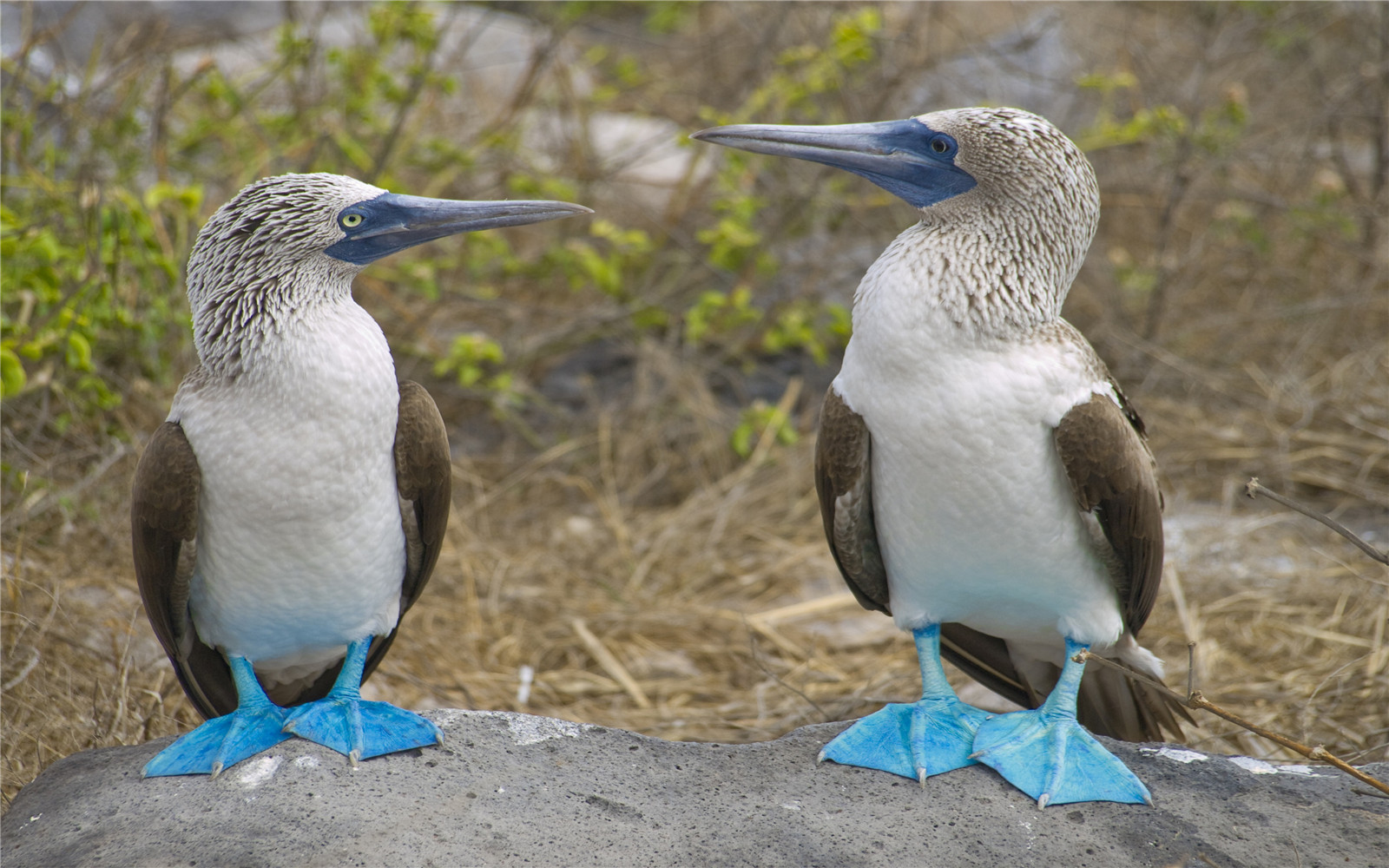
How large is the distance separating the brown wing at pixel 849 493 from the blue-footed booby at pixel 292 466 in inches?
28.5

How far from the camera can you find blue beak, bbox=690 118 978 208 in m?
2.51

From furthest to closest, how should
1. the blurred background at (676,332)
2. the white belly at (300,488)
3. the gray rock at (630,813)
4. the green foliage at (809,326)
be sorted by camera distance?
the green foliage at (809,326)
the blurred background at (676,332)
the white belly at (300,488)
the gray rock at (630,813)

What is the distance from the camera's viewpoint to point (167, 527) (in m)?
2.36

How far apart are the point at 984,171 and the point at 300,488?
5.12ft

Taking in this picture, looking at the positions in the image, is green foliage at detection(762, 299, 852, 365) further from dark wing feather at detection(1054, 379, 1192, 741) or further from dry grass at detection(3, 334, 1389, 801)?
dark wing feather at detection(1054, 379, 1192, 741)

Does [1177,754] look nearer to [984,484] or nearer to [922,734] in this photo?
[922,734]

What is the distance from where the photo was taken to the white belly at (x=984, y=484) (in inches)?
92.7

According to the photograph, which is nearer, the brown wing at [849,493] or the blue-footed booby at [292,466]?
the blue-footed booby at [292,466]

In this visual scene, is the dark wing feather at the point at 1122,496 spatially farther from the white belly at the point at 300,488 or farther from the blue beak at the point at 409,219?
the white belly at the point at 300,488

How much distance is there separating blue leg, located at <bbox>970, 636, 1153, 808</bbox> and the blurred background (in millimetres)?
688

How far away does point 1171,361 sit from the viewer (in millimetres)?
5250

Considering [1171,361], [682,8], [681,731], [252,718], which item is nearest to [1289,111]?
[1171,361]

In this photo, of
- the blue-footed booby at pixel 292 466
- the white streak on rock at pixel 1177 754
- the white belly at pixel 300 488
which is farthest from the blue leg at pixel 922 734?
the white belly at pixel 300 488

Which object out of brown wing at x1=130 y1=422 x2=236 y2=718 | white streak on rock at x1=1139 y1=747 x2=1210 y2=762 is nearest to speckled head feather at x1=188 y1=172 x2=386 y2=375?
brown wing at x1=130 y1=422 x2=236 y2=718
